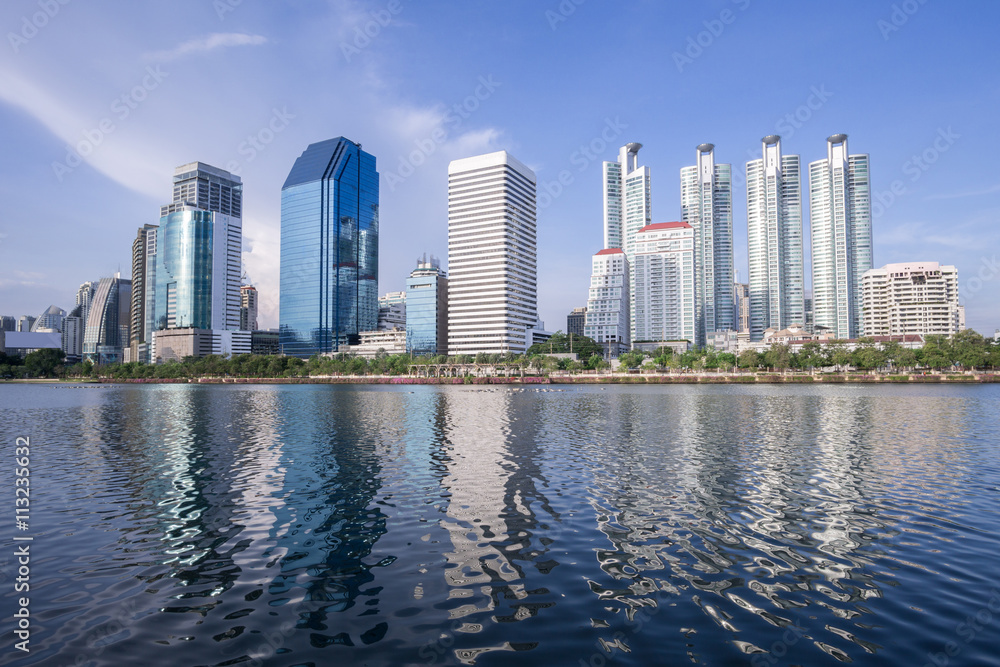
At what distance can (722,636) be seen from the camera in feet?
39.1

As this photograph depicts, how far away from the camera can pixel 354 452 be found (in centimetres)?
3900

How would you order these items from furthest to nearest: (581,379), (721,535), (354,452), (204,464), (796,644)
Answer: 1. (581,379)
2. (354,452)
3. (204,464)
4. (721,535)
5. (796,644)

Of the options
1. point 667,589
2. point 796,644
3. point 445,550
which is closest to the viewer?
point 796,644

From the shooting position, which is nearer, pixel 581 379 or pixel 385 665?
pixel 385 665

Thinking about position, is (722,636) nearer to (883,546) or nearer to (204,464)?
(883,546)

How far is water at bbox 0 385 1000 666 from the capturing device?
11.8m

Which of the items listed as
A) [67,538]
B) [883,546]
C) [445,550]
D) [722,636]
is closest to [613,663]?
[722,636]

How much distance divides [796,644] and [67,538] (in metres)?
23.3

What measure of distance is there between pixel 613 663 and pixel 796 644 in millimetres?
4108

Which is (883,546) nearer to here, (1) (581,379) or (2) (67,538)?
(2) (67,538)

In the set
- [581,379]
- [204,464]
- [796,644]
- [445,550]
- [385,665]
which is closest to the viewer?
[385,665]

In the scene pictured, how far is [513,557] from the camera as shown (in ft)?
56.7

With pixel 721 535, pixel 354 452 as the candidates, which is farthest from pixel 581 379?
pixel 721 535

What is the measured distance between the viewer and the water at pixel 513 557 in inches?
463
